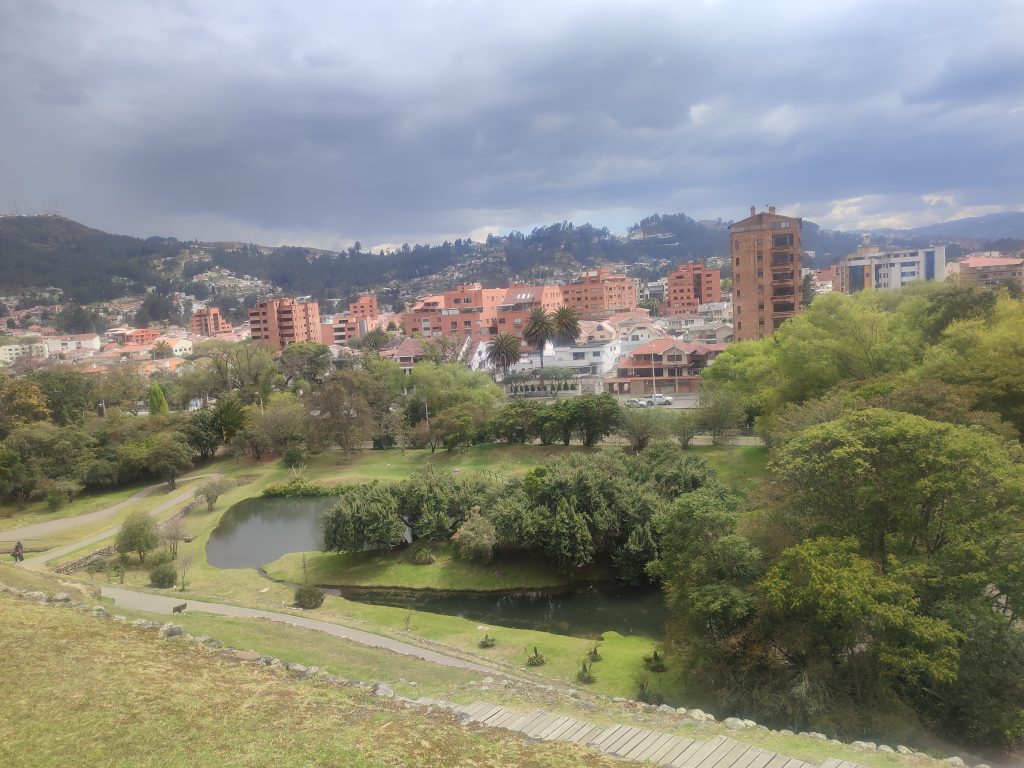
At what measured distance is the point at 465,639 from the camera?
21.2 metres

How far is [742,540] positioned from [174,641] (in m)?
13.4

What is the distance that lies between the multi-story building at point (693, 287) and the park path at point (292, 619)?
108 m

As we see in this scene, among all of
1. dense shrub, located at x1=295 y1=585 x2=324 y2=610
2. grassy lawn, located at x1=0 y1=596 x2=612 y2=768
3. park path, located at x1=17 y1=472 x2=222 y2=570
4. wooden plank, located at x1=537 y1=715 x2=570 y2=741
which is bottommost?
park path, located at x1=17 y1=472 x2=222 y2=570

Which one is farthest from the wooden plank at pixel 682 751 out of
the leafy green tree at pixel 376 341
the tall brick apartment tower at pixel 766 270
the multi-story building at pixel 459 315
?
the multi-story building at pixel 459 315

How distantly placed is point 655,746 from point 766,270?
5934 cm

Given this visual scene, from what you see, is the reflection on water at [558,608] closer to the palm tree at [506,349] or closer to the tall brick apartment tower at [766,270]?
the palm tree at [506,349]

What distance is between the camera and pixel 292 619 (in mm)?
21172

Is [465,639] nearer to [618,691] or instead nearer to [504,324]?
[618,691]

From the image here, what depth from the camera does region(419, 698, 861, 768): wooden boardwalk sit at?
32.9 ft

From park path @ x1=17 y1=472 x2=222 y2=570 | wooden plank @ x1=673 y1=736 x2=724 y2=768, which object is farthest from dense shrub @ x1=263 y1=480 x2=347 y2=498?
wooden plank @ x1=673 y1=736 x2=724 y2=768

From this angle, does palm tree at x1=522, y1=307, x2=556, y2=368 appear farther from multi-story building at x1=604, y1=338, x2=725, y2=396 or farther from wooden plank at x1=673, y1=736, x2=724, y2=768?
wooden plank at x1=673, y1=736, x2=724, y2=768

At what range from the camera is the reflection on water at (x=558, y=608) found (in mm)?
23219

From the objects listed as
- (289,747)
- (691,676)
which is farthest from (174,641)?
(691,676)

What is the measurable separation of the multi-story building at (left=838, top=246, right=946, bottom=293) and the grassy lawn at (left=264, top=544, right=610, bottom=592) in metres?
92.5
